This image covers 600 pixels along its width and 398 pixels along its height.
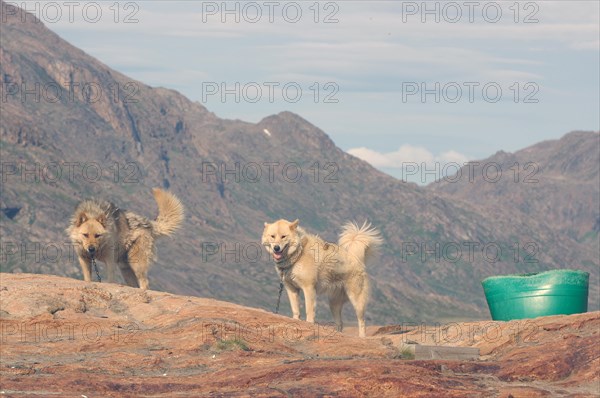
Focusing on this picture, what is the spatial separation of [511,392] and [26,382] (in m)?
9.47

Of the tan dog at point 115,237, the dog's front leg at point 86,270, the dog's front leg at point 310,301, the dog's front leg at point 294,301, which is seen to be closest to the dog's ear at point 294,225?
the dog's front leg at point 294,301

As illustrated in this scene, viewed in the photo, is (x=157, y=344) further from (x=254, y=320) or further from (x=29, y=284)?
(x=29, y=284)

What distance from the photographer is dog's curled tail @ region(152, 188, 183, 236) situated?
34906 mm

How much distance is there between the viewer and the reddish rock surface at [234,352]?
69.4ft

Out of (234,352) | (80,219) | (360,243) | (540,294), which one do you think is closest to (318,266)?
(360,243)

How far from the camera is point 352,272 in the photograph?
3094 centimetres

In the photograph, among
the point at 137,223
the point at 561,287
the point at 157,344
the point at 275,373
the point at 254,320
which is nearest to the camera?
the point at 275,373

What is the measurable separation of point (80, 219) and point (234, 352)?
34.1 feet

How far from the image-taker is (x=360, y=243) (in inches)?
1238

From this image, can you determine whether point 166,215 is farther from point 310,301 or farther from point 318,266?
point 310,301

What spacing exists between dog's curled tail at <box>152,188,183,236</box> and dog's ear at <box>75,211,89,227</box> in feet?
8.19

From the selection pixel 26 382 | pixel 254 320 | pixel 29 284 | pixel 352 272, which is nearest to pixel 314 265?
pixel 352 272

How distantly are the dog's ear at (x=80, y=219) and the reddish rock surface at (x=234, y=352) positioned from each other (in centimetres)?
225

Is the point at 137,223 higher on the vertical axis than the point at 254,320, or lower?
higher
